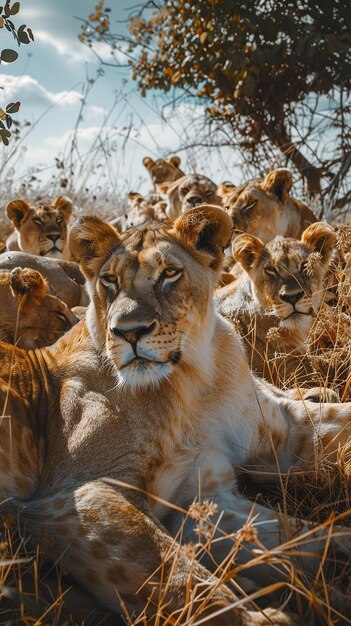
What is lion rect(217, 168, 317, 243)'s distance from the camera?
7.12 metres

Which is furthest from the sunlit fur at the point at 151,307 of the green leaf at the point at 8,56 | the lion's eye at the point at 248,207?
the lion's eye at the point at 248,207

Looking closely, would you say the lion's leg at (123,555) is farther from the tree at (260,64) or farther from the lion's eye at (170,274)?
the tree at (260,64)

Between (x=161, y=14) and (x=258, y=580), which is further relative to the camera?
(x=161, y=14)

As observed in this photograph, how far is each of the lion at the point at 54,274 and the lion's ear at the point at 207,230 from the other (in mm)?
3254

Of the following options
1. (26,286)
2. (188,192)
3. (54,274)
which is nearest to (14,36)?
(26,286)

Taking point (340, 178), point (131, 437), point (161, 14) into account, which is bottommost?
point (131, 437)

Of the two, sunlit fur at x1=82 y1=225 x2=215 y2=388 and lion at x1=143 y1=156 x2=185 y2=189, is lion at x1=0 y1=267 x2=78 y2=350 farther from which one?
lion at x1=143 y1=156 x2=185 y2=189

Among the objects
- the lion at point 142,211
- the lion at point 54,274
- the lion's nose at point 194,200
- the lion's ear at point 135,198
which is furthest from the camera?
the lion's ear at point 135,198

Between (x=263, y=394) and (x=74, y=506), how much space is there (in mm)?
1117

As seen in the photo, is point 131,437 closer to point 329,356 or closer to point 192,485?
point 192,485

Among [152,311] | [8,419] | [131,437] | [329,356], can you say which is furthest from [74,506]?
[329,356]

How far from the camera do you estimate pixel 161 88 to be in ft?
35.8

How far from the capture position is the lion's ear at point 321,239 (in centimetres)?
489

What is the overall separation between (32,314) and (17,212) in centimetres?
343
